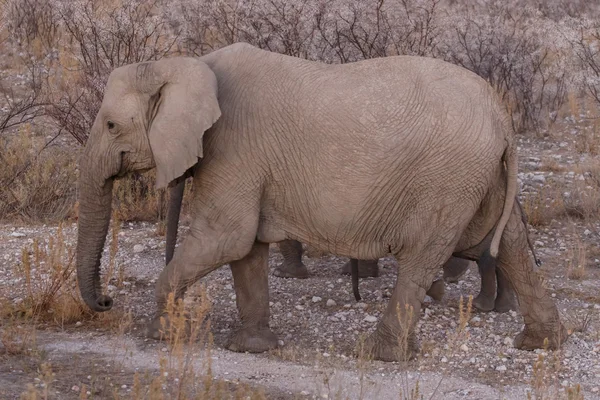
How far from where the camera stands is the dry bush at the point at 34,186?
32.1 feet

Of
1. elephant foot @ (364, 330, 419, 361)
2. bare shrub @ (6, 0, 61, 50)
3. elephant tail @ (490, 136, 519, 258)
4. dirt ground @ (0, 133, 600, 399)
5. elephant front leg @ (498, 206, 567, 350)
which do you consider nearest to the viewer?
dirt ground @ (0, 133, 600, 399)

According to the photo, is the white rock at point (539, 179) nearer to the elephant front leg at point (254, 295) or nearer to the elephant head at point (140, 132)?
the elephant front leg at point (254, 295)

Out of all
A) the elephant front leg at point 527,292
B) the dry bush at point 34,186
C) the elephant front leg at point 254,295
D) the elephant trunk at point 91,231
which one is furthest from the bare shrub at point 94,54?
the elephant front leg at point 527,292

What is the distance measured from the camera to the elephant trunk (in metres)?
6.50

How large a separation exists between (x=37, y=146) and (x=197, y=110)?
219 inches

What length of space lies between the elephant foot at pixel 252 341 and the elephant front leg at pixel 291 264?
161 cm

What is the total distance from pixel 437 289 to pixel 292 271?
1367 millimetres

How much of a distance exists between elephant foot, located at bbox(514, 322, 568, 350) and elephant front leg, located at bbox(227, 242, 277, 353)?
63.6 inches

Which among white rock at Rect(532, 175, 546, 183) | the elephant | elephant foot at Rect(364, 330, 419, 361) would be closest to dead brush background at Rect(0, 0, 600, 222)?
white rock at Rect(532, 175, 546, 183)

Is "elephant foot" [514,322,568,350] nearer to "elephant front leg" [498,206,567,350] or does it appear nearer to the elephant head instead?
"elephant front leg" [498,206,567,350]

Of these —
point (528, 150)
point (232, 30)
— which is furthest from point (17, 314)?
point (528, 150)

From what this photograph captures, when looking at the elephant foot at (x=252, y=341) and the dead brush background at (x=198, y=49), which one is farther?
the dead brush background at (x=198, y=49)

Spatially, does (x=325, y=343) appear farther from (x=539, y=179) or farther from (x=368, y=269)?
(x=539, y=179)

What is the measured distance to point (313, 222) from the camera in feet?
21.5
